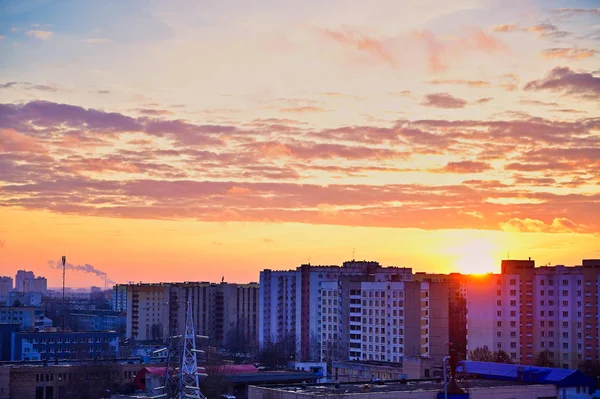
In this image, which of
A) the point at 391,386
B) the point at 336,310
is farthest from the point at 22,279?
the point at 391,386

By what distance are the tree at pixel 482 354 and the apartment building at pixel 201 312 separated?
22.9m

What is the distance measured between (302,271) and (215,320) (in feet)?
55.8

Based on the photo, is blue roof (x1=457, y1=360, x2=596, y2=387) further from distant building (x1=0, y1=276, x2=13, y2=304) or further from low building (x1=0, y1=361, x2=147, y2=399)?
distant building (x1=0, y1=276, x2=13, y2=304)

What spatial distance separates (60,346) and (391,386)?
1229 inches

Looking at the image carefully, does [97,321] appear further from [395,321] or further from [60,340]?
[395,321]

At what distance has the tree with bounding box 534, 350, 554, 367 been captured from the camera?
151 feet

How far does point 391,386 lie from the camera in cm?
2962

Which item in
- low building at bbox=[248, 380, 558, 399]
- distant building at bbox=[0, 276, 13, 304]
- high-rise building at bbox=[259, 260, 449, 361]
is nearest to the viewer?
low building at bbox=[248, 380, 558, 399]

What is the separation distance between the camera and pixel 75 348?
56.9 metres

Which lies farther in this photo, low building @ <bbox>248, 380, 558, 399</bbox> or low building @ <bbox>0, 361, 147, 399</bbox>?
low building @ <bbox>0, 361, 147, 399</bbox>

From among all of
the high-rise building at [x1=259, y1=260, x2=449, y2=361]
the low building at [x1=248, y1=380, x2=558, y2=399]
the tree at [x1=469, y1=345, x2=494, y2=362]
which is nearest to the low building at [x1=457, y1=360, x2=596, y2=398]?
the low building at [x1=248, y1=380, x2=558, y2=399]

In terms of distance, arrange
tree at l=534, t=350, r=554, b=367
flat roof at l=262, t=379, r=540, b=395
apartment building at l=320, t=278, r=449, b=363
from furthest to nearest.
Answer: apartment building at l=320, t=278, r=449, b=363, tree at l=534, t=350, r=554, b=367, flat roof at l=262, t=379, r=540, b=395

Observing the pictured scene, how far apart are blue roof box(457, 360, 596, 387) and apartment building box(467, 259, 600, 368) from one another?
15.8 metres

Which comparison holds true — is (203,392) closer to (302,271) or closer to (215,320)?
(302,271)
